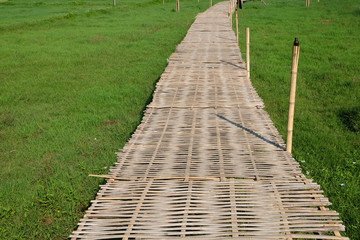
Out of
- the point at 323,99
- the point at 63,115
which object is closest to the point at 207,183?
the point at 63,115

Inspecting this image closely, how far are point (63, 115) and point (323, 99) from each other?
510 centimetres

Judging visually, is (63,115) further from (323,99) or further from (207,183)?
(323,99)

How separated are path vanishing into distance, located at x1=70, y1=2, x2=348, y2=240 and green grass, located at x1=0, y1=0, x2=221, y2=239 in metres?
0.81

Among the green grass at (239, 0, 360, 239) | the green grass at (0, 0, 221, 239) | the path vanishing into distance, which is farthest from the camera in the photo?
the green grass at (239, 0, 360, 239)

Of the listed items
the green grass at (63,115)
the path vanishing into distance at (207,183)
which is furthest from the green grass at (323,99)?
the green grass at (63,115)

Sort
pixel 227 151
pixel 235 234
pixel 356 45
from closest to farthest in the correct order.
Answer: pixel 235 234
pixel 227 151
pixel 356 45

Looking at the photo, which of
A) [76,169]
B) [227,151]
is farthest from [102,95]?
[227,151]

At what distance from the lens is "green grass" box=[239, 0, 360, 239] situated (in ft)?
12.9

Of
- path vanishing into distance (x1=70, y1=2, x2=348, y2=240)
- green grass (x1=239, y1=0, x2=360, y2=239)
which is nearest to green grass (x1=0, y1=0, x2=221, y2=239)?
path vanishing into distance (x1=70, y1=2, x2=348, y2=240)

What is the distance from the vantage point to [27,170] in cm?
430

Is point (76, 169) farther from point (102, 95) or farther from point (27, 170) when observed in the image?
point (102, 95)

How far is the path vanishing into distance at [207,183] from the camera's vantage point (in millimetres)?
2492

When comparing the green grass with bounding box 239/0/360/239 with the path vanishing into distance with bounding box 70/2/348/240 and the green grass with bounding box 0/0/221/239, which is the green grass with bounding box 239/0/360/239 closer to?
the path vanishing into distance with bounding box 70/2/348/240

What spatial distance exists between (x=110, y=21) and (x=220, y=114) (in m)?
15.8
